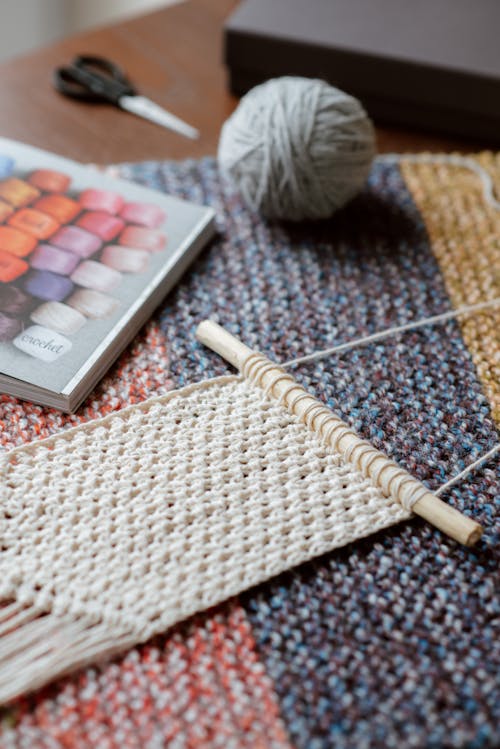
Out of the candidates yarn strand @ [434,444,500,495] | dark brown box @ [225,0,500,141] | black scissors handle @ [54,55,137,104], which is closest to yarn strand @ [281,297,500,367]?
yarn strand @ [434,444,500,495]

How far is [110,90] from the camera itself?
892 millimetres

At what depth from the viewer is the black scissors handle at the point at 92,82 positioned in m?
0.89

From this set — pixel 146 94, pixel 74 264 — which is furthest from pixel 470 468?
pixel 146 94

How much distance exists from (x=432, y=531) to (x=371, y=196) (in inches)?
16.0

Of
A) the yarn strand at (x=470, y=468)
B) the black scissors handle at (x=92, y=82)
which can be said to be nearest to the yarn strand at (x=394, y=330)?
the yarn strand at (x=470, y=468)

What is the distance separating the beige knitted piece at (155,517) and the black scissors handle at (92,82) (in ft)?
1.52

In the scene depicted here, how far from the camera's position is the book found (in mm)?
588

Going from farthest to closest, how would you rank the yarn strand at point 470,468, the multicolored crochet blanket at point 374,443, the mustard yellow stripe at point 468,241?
the mustard yellow stripe at point 468,241
the yarn strand at point 470,468
the multicolored crochet blanket at point 374,443

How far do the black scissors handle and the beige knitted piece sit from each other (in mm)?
464

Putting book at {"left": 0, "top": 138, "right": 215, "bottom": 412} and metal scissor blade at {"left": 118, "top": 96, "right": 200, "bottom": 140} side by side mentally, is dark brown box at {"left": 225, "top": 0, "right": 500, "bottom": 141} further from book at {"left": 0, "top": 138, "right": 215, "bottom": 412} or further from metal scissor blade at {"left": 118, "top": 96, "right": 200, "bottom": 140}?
book at {"left": 0, "top": 138, "right": 215, "bottom": 412}

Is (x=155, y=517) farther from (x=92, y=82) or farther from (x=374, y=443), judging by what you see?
(x=92, y=82)

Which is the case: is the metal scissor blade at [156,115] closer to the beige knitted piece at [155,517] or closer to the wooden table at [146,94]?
the wooden table at [146,94]

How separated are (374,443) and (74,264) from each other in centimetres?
30

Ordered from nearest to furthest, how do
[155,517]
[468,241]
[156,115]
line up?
[155,517]
[468,241]
[156,115]
